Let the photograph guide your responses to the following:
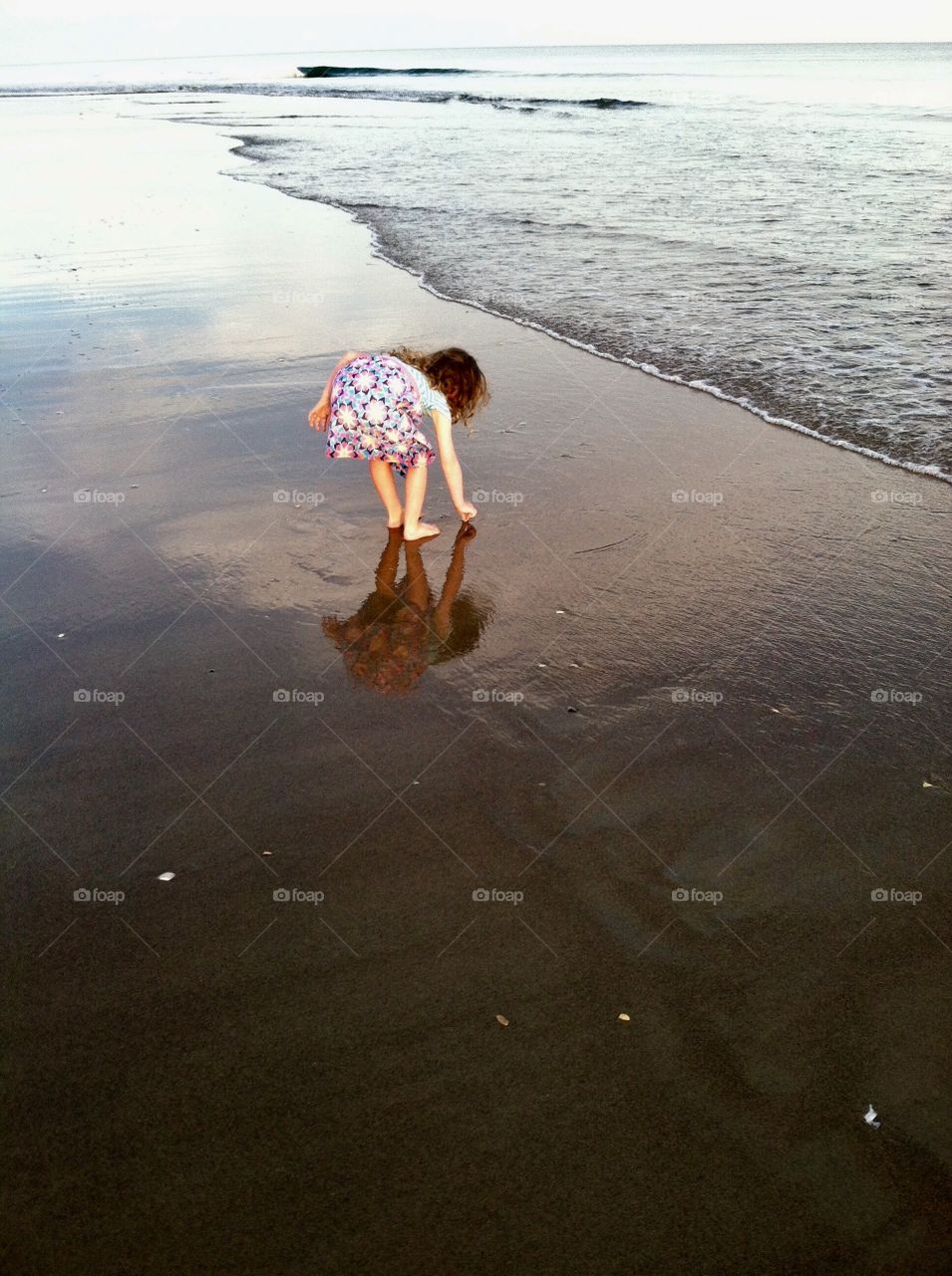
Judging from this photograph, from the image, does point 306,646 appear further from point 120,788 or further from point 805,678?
point 805,678

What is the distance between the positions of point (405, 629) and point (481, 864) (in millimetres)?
1624

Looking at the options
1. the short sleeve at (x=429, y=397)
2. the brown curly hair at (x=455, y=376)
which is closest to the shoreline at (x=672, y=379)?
the brown curly hair at (x=455, y=376)

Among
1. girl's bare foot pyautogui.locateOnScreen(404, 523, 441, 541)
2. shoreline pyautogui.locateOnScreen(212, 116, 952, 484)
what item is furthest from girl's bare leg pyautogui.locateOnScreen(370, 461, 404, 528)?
shoreline pyautogui.locateOnScreen(212, 116, 952, 484)

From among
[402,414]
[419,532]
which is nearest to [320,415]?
[402,414]

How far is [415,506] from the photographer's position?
5332 mm

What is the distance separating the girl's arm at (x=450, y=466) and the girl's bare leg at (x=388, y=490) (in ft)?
0.98

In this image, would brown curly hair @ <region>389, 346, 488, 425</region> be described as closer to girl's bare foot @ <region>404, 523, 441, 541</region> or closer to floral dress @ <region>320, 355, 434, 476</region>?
floral dress @ <region>320, 355, 434, 476</region>

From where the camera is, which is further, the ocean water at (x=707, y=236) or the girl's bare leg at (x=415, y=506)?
the ocean water at (x=707, y=236)

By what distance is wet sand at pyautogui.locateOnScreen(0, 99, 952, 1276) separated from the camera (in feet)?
7.04

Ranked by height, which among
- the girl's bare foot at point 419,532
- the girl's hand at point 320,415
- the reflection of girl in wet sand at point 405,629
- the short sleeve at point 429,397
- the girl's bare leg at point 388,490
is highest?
the short sleeve at point 429,397

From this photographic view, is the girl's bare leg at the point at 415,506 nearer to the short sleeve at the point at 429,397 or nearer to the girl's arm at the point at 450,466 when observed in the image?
the girl's arm at the point at 450,466

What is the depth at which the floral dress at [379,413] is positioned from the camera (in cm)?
536

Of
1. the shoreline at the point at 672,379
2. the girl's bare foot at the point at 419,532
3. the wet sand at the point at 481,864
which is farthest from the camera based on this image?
the shoreline at the point at 672,379

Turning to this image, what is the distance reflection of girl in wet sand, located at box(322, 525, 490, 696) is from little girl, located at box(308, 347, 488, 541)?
1.54ft
